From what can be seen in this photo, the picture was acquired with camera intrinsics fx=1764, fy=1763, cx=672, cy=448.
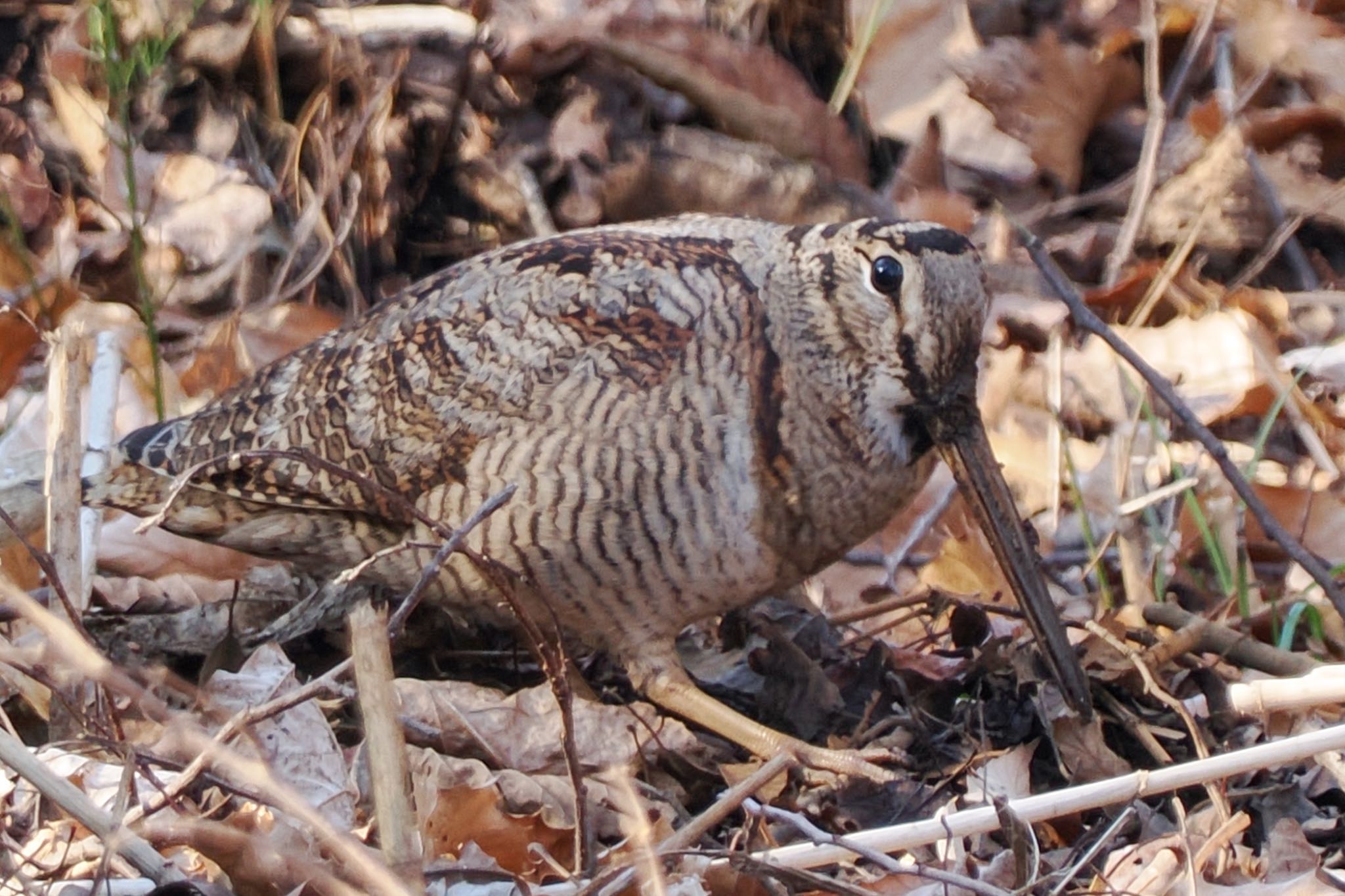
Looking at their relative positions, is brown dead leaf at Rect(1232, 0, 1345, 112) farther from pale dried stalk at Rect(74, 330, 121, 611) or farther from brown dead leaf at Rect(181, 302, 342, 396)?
pale dried stalk at Rect(74, 330, 121, 611)

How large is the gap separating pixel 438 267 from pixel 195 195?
0.70 m

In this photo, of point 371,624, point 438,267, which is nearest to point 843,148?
point 438,267

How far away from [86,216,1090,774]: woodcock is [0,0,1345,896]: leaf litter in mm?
193

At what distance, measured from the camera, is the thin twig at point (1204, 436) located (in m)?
2.96

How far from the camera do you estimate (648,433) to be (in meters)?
2.95

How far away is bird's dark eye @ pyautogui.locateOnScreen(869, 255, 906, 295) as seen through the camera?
2.96 meters

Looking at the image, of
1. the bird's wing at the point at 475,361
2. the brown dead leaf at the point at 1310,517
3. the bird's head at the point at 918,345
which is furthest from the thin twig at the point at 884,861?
the brown dead leaf at the point at 1310,517

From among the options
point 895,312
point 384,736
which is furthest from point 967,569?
point 384,736

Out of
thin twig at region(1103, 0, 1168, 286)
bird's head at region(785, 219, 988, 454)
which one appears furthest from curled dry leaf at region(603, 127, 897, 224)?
bird's head at region(785, 219, 988, 454)

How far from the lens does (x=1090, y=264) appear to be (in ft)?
15.9

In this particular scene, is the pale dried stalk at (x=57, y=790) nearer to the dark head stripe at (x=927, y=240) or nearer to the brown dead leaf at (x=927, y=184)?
the dark head stripe at (x=927, y=240)

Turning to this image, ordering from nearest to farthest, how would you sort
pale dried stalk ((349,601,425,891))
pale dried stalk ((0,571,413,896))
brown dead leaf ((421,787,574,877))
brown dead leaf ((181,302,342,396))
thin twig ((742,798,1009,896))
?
pale dried stalk ((0,571,413,896)) < pale dried stalk ((349,601,425,891)) < thin twig ((742,798,1009,896)) < brown dead leaf ((421,787,574,877)) < brown dead leaf ((181,302,342,396))

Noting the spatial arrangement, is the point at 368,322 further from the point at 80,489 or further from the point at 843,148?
the point at 843,148

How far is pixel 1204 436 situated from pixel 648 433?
970 millimetres
